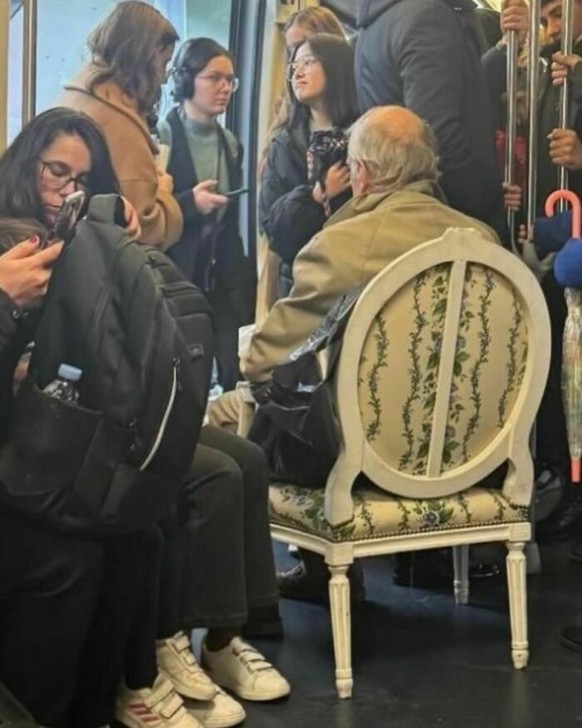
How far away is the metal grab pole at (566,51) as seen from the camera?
3.24 metres

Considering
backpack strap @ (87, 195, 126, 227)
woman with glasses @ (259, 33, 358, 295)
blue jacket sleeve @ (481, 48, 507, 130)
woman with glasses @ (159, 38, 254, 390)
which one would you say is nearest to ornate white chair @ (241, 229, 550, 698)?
backpack strap @ (87, 195, 126, 227)

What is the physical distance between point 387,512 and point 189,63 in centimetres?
115

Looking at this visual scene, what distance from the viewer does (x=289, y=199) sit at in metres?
2.94

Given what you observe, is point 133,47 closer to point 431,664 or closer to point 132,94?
point 132,94

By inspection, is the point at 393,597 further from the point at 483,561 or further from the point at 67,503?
the point at 67,503

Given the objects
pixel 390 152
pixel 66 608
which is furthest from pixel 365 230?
pixel 66 608

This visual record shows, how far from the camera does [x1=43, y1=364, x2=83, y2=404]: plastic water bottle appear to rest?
1.77 metres

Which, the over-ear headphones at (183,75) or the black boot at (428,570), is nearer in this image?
the over-ear headphones at (183,75)

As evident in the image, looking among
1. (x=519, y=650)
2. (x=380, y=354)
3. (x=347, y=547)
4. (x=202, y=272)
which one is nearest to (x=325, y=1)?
(x=202, y=272)

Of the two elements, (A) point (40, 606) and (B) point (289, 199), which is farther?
(B) point (289, 199)

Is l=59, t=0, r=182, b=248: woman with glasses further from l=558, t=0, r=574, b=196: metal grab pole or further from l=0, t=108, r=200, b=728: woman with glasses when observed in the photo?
l=558, t=0, r=574, b=196: metal grab pole

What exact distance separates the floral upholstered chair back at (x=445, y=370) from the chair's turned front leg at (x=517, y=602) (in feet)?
0.36

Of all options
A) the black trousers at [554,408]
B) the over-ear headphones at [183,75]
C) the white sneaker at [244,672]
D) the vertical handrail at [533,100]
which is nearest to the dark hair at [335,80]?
the over-ear headphones at [183,75]

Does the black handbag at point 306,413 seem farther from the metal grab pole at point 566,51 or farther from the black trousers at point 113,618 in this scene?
the metal grab pole at point 566,51
